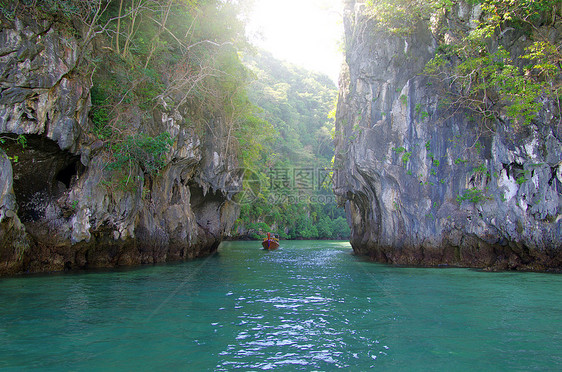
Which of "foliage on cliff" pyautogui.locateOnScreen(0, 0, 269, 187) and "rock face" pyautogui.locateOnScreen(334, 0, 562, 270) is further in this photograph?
"rock face" pyautogui.locateOnScreen(334, 0, 562, 270)

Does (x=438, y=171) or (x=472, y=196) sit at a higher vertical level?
(x=438, y=171)

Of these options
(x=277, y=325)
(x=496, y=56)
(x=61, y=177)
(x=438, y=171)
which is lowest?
(x=277, y=325)

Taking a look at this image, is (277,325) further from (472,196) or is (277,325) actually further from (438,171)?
(438,171)

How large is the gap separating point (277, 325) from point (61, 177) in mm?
9165

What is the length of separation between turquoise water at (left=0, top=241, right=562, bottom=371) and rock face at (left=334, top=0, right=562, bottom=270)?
3590 millimetres

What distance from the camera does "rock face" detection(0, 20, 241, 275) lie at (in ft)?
29.6

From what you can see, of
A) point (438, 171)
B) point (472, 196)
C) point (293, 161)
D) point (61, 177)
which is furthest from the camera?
point (293, 161)

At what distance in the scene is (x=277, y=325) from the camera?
19.7 feet

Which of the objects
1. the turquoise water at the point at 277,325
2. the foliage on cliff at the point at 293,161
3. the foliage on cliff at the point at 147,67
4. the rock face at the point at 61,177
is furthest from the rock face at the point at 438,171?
the foliage on cliff at the point at 293,161

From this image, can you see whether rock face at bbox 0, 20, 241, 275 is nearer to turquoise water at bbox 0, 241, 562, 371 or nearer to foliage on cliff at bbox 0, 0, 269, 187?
foliage on cliff at bbox 0, 0, 269, 187

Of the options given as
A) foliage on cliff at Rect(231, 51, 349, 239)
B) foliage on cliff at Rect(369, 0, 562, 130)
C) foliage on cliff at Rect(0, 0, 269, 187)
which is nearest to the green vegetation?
foliage on cliff at Rect(369, 0, 562, 130)

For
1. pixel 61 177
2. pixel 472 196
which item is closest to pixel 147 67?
pixel 61 177

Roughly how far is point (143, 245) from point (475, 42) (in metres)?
14.7

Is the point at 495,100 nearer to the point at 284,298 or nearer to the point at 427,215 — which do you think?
the point at 427,215
